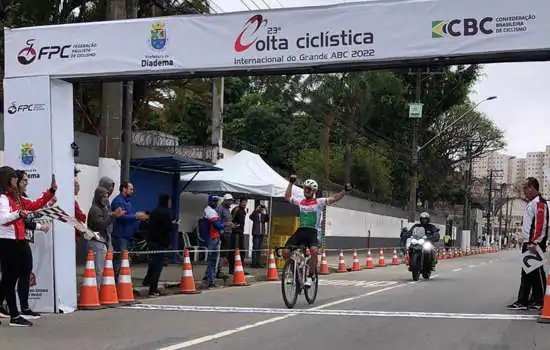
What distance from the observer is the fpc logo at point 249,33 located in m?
10.7

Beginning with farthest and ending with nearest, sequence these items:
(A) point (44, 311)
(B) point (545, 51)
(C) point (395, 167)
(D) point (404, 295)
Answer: (C) point (395, 167), (D) point (404, 295), (A) point (44, 311), (B) point (545, 51)

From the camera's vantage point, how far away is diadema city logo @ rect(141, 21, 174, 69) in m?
11.2

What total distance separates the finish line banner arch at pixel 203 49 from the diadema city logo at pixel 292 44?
0.05 feet

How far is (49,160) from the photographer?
34.6 feet

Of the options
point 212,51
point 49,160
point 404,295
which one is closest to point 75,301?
point 49,160

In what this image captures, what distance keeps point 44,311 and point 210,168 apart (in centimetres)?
978

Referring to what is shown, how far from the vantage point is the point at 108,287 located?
11.2 m

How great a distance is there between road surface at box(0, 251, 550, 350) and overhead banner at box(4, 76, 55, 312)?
595mm

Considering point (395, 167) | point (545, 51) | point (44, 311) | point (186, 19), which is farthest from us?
point (395, 167)

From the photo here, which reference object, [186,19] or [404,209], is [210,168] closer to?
[186,19]

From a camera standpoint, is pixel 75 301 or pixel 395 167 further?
pixel 395 167

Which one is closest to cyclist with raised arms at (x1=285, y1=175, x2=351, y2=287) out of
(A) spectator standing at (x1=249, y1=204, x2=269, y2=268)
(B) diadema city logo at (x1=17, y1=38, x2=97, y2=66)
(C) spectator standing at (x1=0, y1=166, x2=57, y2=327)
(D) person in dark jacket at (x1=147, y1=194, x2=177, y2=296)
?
(D) person in dark jacket at (x1=147, y1=194, x2=177, y2=296)

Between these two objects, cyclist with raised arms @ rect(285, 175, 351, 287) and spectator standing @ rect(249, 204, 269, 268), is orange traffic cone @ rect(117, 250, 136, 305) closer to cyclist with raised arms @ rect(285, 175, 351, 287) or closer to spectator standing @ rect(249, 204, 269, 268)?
cyclist with raised arms @ rect(285, 175, 351, 287)

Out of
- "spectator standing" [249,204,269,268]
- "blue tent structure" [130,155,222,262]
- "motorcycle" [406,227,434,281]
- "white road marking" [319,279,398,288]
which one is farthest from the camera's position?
"spectator standing" [249,204,269,268]
